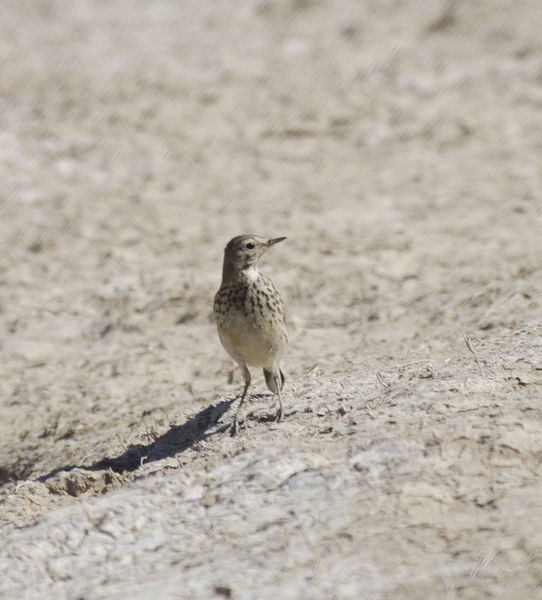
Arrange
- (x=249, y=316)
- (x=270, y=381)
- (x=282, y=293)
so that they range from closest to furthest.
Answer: (x=249, y=316) → (x=270, y=381) → (x=282, y=293)

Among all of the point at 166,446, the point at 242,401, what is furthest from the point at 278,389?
the point at 166,446

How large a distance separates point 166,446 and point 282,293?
8.36 ft

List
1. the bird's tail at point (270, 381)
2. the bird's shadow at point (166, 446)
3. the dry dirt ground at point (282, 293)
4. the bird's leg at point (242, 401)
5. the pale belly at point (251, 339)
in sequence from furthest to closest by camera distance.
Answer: the bird's tail at point (270, 381), the pale belly at point (251, 339), the bird's shadow at point (166, 446), the bird's leg at point (242, 401), the dry dirt ground at point (282, 293)

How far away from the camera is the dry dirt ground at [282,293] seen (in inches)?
139

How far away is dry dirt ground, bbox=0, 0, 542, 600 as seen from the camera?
11.5 feet

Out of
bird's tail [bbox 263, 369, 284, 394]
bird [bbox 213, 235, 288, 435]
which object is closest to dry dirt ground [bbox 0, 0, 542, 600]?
bird's tail [bbox 263, 369, 284, 394]

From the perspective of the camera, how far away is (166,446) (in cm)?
504

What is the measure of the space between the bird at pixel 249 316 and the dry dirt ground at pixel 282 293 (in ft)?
0.94

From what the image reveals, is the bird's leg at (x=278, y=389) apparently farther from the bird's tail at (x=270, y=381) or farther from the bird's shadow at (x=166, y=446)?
the bird's shadow at (x=166, y=446)

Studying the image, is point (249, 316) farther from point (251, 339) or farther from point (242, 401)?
point (242, 401)

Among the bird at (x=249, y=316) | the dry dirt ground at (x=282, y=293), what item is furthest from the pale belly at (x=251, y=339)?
the dry dirt ground at (x=282, y=293)

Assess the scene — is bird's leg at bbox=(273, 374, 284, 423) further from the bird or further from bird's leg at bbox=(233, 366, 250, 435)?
bird's leg at bbox=(233, 366, 250, 435)

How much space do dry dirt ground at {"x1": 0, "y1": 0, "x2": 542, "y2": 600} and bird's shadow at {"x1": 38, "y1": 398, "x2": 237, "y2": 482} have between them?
0.02 metres

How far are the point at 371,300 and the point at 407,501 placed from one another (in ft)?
11.6
